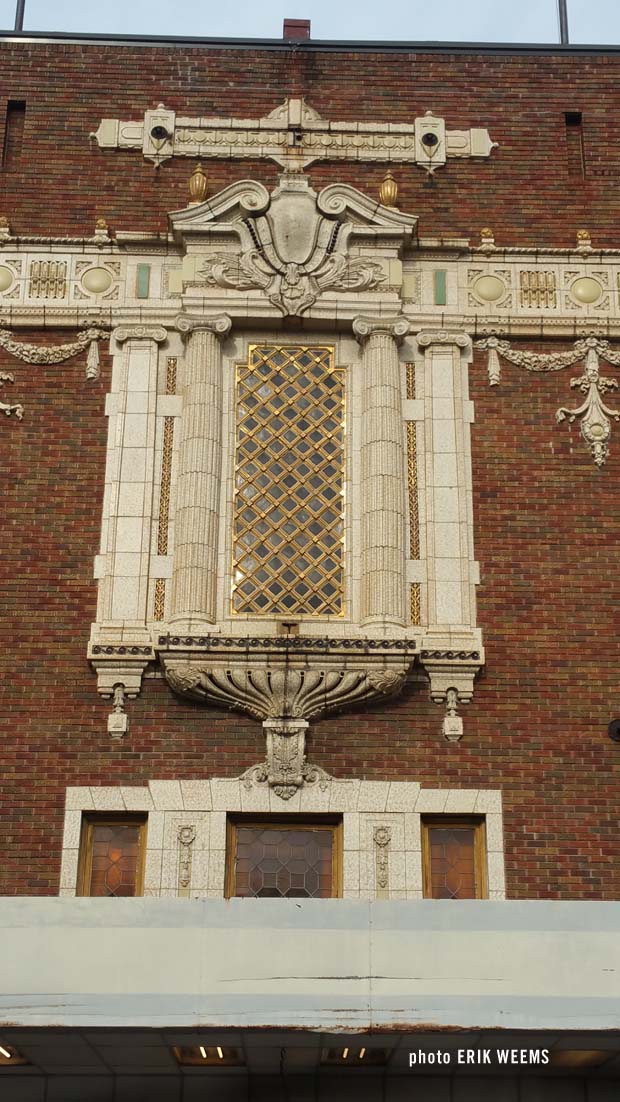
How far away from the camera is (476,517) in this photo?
17.2m

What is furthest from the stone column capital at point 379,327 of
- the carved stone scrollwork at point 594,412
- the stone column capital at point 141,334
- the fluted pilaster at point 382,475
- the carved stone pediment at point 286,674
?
the carved stone pediment at point 286,674

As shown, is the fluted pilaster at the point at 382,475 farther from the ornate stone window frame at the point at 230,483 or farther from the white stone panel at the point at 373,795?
the white stone panel at the point at 373,795

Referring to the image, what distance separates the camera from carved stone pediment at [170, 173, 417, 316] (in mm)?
17859

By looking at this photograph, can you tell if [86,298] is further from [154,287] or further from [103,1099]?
[103,1099]

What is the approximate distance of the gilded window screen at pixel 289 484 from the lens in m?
16.8

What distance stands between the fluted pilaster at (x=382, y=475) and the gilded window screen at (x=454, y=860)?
2.02 m

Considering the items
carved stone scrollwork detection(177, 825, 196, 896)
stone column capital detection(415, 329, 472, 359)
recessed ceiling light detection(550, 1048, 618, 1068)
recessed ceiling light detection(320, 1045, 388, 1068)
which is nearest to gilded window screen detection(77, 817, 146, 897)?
carved stone scrollwork detection(177, 825, 196, 896)

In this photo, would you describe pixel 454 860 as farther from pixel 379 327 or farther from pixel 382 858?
pixel 379 327

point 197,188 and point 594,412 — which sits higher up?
point 197,188

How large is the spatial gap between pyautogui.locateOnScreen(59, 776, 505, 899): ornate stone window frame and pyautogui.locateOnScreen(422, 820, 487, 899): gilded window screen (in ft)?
0.49

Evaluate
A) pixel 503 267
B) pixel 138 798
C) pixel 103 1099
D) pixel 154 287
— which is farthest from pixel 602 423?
pixel 103 1099

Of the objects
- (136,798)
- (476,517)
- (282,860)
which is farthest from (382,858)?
(476,517)

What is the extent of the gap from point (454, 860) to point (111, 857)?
3189mm

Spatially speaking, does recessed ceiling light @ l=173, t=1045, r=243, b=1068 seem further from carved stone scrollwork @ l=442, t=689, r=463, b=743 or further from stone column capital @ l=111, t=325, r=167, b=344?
stone column capital @ l=111, t=325, r=167, b=344
